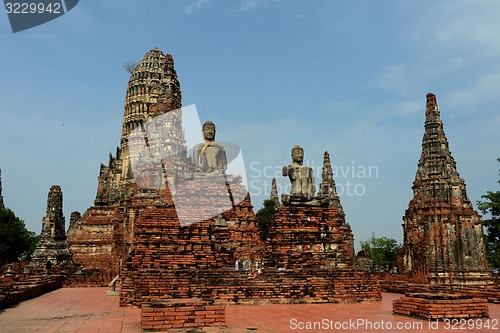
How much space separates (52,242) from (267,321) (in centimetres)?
3011

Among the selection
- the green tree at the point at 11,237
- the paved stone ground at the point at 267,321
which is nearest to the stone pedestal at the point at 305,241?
the paved stone ground at the point at 267,321

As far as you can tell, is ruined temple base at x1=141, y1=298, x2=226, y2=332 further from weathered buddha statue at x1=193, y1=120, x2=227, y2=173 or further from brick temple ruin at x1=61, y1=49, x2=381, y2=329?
weathered buddha statue at x1=193, y1=120, x2=227, y2=173

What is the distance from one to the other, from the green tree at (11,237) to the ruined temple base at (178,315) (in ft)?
146

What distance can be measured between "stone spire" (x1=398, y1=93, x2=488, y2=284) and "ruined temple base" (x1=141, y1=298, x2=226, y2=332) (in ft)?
67.6

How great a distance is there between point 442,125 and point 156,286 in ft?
76.0

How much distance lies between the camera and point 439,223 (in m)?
26.0

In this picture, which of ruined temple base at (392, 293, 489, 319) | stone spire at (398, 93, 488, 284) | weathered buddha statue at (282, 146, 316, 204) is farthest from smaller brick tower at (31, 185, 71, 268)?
ruined temple base at (392, 293, 489, 319)

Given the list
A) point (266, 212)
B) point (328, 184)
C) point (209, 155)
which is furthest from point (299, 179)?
A: point (266, 212)

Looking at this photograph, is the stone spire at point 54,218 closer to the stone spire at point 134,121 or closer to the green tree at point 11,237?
the stone spire at point 134,121

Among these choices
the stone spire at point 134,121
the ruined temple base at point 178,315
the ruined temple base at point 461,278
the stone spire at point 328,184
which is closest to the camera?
the ruined temple base at point 178,315

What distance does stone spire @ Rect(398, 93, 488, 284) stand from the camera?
25203 millimetres

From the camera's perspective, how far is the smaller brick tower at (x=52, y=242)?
33.1 meters

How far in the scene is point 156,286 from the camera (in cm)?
961

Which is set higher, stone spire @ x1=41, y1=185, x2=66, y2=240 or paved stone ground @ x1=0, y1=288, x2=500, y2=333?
stone spire @ x1=41, y1=185, x2=66, y2=240
